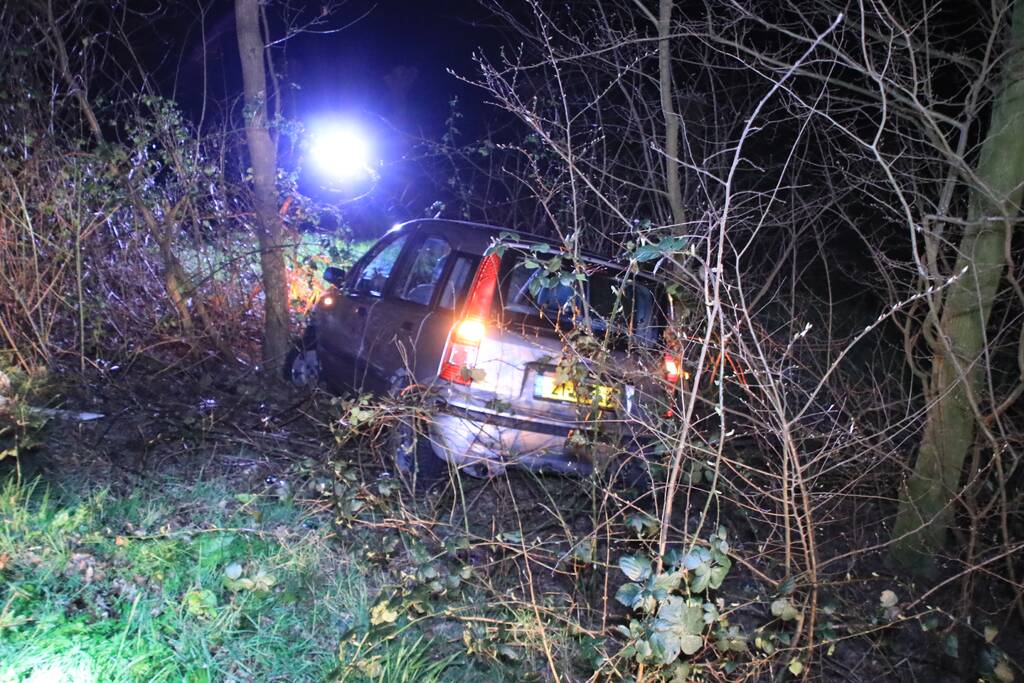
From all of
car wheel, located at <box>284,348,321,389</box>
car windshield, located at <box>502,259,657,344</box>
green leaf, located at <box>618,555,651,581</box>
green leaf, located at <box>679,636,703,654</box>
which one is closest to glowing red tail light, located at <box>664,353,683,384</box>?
car windshield, located at <box>502,259,657,344</box>

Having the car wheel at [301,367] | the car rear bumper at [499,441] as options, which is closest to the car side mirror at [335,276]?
the car wheel at [301,367]

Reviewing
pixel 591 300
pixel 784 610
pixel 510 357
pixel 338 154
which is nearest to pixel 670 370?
pixel 591 300

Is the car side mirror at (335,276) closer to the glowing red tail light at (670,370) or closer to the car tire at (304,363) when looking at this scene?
the car tire at (304,363)

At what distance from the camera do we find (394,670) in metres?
3.60

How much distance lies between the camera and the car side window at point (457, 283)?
540 centimetres

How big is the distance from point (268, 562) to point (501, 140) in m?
8.25

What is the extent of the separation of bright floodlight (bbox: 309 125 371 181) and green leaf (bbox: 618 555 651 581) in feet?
22.7

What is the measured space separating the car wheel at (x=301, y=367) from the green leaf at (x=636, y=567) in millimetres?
4888

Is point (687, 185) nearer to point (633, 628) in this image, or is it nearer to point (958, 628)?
point (958, 628)

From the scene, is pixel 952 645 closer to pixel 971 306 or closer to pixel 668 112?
pixel 971 306

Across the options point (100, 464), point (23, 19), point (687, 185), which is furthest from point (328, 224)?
point (100, 464)

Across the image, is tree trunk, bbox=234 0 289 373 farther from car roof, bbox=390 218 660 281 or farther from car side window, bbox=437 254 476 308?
car side window, bbox=437 254 476 308

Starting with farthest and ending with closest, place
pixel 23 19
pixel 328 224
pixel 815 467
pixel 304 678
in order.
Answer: pixel 328 224, pixel 23 19, pixel 815 467, pixel 304 678

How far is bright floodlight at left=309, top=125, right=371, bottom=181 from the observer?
9295mm
